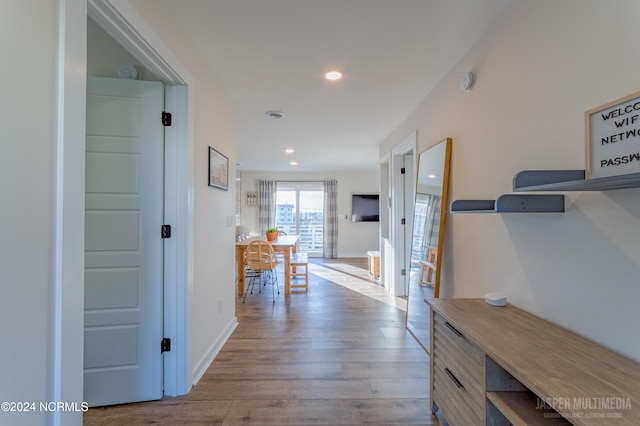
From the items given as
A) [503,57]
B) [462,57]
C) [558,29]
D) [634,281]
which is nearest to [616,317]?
[634,281]

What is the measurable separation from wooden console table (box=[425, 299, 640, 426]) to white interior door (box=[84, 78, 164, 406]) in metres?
1.76

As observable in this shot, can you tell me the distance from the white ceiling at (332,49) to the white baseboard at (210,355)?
7.64ft

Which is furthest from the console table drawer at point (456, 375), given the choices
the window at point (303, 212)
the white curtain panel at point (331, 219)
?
the window at point (303, 212)

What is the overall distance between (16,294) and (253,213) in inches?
273

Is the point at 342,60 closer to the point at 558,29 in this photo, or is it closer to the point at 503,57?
the point at 503,57

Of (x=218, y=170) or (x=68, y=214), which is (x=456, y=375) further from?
(x=218, y=170)

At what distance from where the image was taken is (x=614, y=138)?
0.99 metres

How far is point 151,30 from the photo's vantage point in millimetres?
1392

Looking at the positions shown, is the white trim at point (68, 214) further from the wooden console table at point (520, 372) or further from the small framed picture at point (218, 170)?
the wooden console table at point (520, 372)

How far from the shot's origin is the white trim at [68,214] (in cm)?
88

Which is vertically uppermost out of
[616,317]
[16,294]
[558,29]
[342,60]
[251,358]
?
[342,60]

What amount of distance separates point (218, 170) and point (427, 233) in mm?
2020

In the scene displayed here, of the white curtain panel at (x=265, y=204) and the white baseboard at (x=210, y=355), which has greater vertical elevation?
the white curtain panel at (x=265, y=204)

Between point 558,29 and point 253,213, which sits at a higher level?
point 558,29
